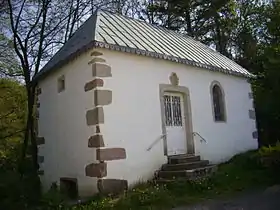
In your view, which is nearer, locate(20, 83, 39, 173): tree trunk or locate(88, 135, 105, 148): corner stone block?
locate(88, 135, 105, 148): corner stone block

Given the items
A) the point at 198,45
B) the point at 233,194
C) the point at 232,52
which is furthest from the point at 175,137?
the point at 232,52

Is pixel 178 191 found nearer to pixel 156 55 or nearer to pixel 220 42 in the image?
pixel 156 55

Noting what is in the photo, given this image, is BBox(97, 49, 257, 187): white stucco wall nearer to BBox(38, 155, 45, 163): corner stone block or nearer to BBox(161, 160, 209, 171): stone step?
BBox(161, 160, 209, 171): stone step

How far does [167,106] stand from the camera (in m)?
11.8

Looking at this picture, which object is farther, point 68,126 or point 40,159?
point 40,159

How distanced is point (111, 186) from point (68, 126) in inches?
106

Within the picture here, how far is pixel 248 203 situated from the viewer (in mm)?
8055

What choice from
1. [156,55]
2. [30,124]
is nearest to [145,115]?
[156,55]

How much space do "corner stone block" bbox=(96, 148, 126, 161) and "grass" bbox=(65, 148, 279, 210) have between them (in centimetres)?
95

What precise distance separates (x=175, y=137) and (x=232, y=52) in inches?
600

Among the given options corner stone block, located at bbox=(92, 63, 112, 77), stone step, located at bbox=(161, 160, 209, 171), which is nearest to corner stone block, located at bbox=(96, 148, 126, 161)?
stone step, located at bbox=(161, 160, 209, 171)

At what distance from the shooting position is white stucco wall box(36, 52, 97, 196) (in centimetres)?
1028

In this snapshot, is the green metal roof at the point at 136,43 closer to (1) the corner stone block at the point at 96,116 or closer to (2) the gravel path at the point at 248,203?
(1) the corner stone block at the point at 96,116

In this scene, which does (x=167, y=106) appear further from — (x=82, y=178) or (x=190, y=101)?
(x=82, y=178)
